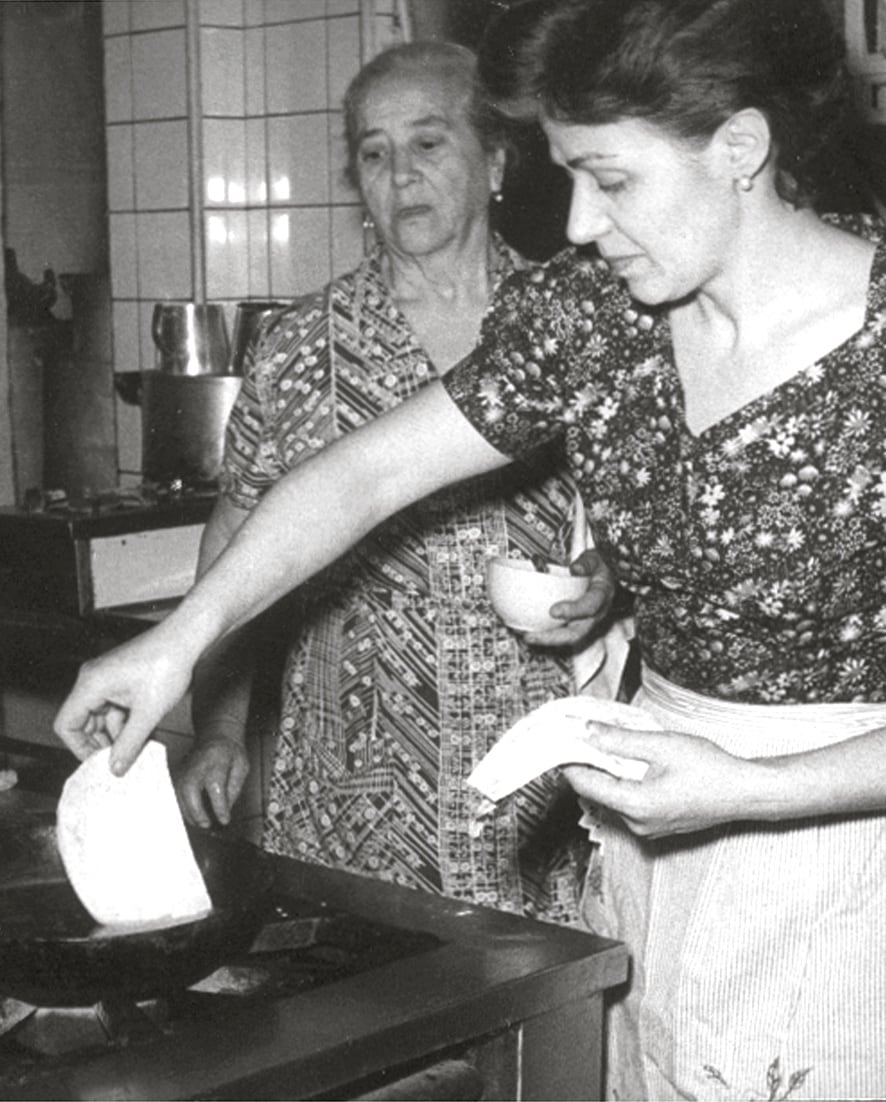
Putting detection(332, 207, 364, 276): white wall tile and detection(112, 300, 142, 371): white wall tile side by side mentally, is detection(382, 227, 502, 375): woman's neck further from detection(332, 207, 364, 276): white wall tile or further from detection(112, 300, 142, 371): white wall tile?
detection(112, 300, 142, 371): white wall tile

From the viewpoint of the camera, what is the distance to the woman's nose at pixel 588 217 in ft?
5.12

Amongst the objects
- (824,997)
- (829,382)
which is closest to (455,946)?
(824,997)

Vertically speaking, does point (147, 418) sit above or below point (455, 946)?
above

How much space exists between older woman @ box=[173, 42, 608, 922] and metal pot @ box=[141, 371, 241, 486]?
1.12 m

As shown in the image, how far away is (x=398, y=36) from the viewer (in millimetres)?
3795

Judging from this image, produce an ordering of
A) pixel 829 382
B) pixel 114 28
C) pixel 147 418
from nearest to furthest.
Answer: pixel 829 382 < pixel 147 418 < pixel 114 28

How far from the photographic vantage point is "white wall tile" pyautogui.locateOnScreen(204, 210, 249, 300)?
169 inches

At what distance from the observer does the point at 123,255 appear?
4512mm

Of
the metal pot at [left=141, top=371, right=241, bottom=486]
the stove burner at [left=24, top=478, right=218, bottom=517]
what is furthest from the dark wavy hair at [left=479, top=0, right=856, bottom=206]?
the metal pot at [left=141, top=371, right=241, bottom=486]

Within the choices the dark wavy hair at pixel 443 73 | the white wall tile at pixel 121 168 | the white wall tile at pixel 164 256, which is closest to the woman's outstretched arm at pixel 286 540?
the dark wavy hair at pixel 443 73

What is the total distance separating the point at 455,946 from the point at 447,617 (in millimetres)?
937

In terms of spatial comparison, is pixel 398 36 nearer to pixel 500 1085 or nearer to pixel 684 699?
pixel 684 699

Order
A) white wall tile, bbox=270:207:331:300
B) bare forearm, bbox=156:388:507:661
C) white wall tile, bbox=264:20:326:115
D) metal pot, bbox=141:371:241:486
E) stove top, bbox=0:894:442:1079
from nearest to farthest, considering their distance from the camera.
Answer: stove top, bbox=0:894:442:1079 < bare forearm, bbox=156:388:507:661 < metal pot, bbox=141:371:241:486 < white wall tile, bbox=264:20:326:115 < white wall tile, bbox=270:207:331:300

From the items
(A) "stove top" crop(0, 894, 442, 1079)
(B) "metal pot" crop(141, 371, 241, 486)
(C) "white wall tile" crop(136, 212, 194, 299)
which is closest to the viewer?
(A) "stove top" crop(0, 894, 442, 1079)
